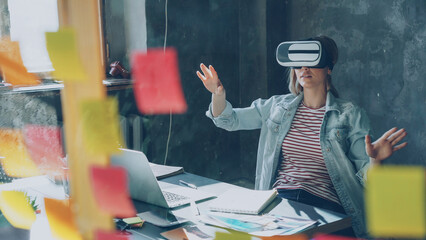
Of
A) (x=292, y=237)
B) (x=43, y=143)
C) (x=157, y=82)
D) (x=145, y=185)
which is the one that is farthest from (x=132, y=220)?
(x=157, y=82)

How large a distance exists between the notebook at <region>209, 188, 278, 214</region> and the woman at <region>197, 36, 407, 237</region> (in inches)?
13.6

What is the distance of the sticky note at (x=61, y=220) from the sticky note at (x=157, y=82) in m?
1.59

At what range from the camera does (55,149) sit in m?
2.85

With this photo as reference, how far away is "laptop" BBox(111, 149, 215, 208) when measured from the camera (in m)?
1.59

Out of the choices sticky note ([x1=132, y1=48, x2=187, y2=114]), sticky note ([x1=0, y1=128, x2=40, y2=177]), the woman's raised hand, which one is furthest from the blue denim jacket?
sticky note ([x1=0, y1=128, x2=40, y2=177])

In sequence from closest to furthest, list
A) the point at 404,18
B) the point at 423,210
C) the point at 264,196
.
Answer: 1. the point at 423,210
2. the point at 264,196
3. the point at 404,18

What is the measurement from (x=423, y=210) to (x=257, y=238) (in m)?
0.85

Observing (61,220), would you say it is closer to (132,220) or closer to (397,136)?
(132,220)

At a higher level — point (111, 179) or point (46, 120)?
point (111, 179)

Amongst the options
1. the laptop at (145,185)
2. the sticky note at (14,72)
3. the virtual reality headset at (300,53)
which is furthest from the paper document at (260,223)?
the sticky note at (14,72)

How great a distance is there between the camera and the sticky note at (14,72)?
2.73m

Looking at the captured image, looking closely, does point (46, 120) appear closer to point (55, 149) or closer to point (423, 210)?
point (55, 149)

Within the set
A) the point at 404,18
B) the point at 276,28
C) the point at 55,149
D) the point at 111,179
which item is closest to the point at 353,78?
the point at 404,18

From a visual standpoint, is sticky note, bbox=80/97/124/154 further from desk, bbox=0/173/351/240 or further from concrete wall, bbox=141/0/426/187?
concrete wall, bbox=141/0/426/187
